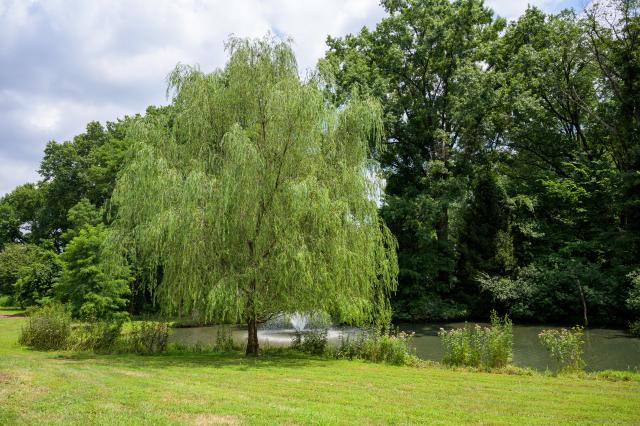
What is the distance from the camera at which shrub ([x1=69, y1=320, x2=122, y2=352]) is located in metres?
14.0

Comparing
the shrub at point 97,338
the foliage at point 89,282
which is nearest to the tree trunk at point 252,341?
the shrub at point 97,338

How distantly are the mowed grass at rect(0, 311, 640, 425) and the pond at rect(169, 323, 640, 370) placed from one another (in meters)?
4.58

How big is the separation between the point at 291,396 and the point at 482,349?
21.7ft

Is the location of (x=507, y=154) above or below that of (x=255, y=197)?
above

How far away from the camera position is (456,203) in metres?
24.9

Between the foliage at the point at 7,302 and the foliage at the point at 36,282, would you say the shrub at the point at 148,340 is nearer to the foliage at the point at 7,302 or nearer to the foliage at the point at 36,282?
the foliage at the point at 36,282

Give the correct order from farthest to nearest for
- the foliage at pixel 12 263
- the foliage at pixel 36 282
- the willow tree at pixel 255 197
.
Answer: the foliage at pixel 12 263 < the foliage at pixel 36 282 < the willow tree at pixel 255 197

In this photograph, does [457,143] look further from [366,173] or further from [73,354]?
[73,354]

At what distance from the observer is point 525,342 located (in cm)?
1919

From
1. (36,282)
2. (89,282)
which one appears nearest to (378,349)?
(89,282)

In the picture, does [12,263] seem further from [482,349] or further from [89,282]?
[482,349]

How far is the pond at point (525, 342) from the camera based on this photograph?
15.0m

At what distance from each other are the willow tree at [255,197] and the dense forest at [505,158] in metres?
10.6

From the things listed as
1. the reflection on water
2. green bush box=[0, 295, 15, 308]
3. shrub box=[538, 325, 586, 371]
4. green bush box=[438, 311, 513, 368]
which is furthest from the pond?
green bush box=[0, 295, 15, 308]
